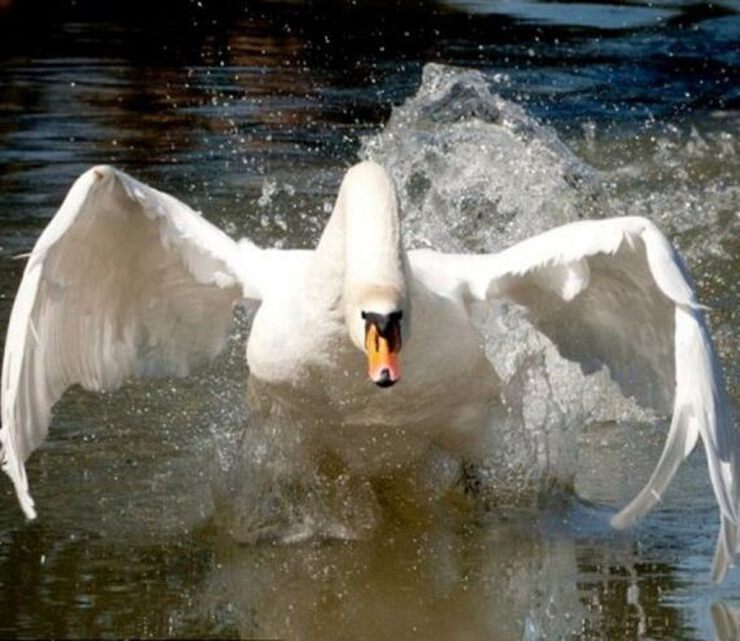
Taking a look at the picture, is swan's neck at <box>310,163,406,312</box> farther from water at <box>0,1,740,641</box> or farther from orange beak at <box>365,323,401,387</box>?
water at <box>0,1,740,641</box>

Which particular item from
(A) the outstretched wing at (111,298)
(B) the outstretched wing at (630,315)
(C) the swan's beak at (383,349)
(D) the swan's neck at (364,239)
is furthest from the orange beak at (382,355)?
(A) the outstretched wing at (111,298)

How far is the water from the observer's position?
662 centimetres

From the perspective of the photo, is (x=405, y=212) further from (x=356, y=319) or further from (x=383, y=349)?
(x=383, y=349)

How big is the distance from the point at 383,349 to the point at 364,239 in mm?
511

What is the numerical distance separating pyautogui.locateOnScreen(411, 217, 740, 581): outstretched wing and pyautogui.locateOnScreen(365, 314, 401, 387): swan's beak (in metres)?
0.77

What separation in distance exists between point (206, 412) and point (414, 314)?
78.8 inches

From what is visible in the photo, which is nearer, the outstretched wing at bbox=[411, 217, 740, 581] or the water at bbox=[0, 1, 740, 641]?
the outstretched wing at bbox=[411, 217, 740, 581]

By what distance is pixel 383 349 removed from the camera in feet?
20.4

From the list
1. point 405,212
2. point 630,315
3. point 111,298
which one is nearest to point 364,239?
point 630,315

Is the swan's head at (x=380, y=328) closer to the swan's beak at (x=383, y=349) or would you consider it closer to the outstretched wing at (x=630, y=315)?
the swan's beak at (x=383, y=349)

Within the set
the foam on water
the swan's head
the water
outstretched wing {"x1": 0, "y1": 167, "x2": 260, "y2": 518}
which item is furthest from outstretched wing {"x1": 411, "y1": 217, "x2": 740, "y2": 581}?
outstretched wing {"x1": 0, "y1": 167, "x2": 260, "y2": 518}

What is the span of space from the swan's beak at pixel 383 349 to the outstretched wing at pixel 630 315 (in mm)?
766

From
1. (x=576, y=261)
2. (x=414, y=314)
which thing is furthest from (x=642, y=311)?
(x=414, y=314)

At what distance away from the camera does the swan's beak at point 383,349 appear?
6.15 metres
